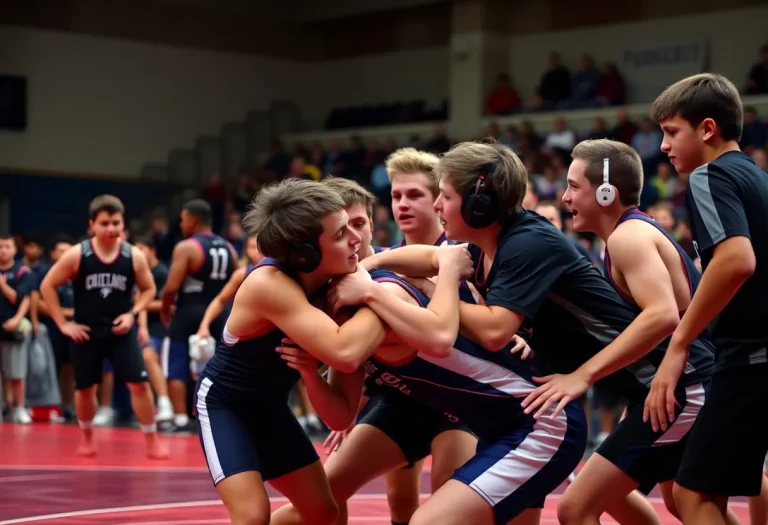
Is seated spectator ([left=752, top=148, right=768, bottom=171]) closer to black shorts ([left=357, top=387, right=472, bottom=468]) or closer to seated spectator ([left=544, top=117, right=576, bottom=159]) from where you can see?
seated spectator ([left=544, top=117, right=576, bottom=159])

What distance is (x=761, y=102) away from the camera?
1495cm

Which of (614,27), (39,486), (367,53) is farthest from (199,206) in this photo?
(367,53)

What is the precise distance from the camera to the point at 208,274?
34.5 ft

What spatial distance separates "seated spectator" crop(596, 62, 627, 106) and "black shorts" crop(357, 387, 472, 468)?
12826 mm

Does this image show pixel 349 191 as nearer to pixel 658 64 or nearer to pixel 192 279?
pixel 192 279

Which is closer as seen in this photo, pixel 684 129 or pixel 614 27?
pixel 684 129

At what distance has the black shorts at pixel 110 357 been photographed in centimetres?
886

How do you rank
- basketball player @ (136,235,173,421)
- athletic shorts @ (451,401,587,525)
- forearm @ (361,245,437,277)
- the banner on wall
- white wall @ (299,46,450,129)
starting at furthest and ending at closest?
1. white wall @ (299,46,450,129)
2. the banner on wall
3. basketball player @ (136,235,173,421)
4. forearm @ (361,245,437,277)
5. athletic shorts @ (451,401,587,525)

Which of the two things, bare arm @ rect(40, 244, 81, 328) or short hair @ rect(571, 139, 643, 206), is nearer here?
short hair @ rect(571, 139, 643, 206)

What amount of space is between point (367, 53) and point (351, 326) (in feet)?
63.5

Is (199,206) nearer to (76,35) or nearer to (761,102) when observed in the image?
(761,102)

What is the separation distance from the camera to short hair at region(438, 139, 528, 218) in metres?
3.66

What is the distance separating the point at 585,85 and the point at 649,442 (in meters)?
14.0

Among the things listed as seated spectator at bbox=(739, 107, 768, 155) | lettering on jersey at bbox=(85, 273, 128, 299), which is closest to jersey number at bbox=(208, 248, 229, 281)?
lettering on jersey at bbox=(85, 273, 128, 299)
